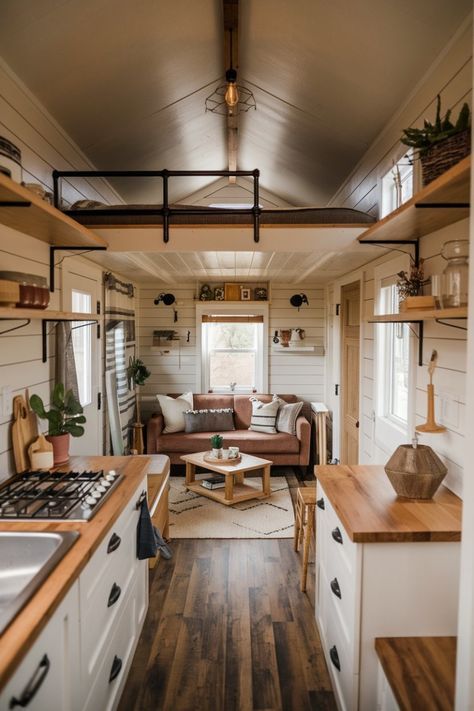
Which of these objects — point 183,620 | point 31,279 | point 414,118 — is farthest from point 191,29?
point 183,620

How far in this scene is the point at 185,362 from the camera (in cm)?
621

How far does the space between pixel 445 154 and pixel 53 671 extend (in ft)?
6.69

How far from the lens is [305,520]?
3127mm

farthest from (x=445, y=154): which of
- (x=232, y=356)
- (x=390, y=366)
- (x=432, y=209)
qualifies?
(x=232, y=356)

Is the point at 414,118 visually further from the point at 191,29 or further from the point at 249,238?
the point at 191,29

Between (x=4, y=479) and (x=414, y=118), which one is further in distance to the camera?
(x=414, y=118)

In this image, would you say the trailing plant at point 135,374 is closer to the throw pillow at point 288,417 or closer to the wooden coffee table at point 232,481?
the wooden coffee table at point 232,481

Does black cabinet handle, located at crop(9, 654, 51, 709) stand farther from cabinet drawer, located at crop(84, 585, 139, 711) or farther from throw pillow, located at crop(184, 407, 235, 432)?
throw pillow, located at crop(184, 407, 235, 432)

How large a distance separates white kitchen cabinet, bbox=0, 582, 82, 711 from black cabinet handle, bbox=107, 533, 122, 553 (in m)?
0.33

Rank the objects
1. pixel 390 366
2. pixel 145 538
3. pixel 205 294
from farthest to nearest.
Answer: pixel 205 294 < pixel 390 366 < pixel 145 538

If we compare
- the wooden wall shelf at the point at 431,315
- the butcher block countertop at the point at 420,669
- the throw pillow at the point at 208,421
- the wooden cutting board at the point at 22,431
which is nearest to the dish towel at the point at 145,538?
the wooden cutting board at the point at 22,431

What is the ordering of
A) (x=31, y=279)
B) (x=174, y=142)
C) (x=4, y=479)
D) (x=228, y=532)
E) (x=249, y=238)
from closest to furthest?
(x=31, y=279), (x=4, y=479), (x=249, y=238), (x=228, y=532), (x=174, y=142)

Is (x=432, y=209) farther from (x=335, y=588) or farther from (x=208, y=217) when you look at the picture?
(x=335, y=588)

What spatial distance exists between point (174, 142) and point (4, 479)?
3.13 meters
